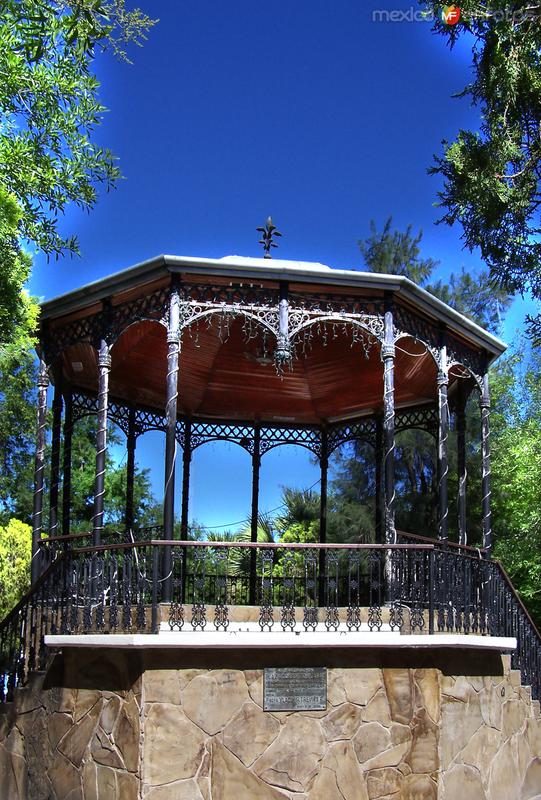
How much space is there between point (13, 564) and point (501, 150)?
10595 mm

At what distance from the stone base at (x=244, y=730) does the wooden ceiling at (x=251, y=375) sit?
15.0 ft

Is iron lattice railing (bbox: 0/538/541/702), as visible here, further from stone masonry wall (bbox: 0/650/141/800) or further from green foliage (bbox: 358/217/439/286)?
green foliage (bbox: 358/217/439/286)

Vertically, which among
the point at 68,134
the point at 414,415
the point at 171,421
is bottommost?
the point at 171,421

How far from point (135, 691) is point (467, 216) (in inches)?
418

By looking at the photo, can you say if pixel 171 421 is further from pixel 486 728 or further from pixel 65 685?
pixel 486 728

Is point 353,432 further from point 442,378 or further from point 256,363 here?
point 442,378

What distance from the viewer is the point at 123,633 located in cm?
870

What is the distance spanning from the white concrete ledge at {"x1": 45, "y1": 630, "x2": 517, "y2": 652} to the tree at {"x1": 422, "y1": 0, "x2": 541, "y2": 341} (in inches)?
330

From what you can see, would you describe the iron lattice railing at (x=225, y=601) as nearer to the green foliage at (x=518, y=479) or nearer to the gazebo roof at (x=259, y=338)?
the gazebo roof at (x=259, y=338)

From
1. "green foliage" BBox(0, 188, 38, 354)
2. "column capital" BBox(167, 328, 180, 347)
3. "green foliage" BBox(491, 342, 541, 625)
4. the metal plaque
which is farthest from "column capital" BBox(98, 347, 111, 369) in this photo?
"green foliage" BBox(491, 342, 541, 625)

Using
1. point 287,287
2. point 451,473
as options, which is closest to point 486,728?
point 287,287

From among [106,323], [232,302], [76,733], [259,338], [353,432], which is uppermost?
[259,338]

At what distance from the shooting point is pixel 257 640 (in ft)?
27.7

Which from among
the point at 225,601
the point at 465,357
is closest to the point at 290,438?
the point at 465,357
